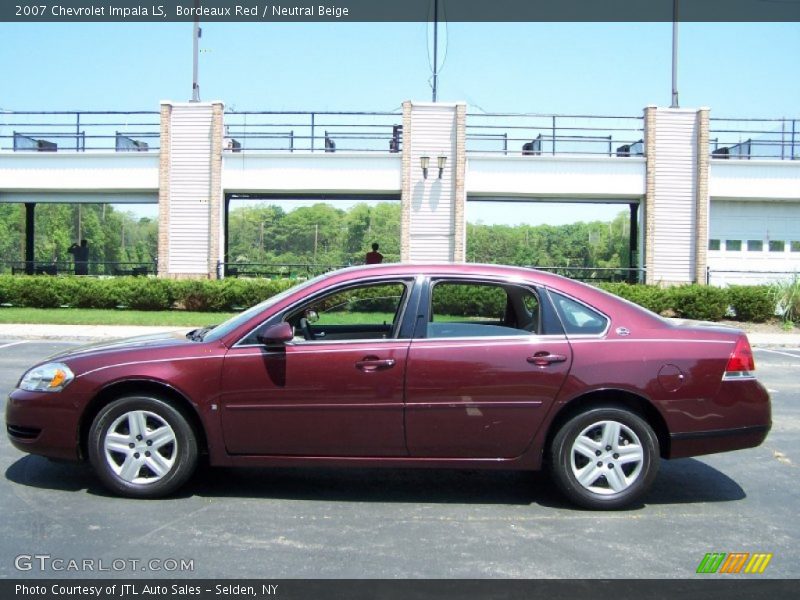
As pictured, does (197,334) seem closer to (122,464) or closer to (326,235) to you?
(122,464)

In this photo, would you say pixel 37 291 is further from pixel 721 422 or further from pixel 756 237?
pixel 756 237

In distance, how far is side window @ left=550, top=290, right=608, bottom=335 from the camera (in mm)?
5270

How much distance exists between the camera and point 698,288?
22.5m

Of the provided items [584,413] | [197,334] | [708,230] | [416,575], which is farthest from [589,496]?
[708,230]

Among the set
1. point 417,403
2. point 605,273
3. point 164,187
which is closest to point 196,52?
point 164,187

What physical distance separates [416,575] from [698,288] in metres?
20.5

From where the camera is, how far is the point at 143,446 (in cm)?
516

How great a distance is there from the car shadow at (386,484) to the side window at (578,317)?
1.19 meters

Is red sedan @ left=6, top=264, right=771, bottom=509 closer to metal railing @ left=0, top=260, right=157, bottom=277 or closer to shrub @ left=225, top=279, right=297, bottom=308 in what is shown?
shrub @ left=225, top=279, right=297, bottom=308

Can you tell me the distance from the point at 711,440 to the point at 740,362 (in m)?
0.56

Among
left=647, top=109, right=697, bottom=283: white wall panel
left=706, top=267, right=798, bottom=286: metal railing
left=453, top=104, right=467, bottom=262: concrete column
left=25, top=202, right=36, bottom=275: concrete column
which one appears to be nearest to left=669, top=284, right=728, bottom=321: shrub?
left=647, top=109, right=697, bottom=283: white wall panel

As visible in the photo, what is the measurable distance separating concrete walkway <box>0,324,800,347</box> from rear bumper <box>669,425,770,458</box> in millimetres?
12284

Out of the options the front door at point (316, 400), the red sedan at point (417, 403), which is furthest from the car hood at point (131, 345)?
the front door at point (316, 400)

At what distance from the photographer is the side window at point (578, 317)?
527cm
